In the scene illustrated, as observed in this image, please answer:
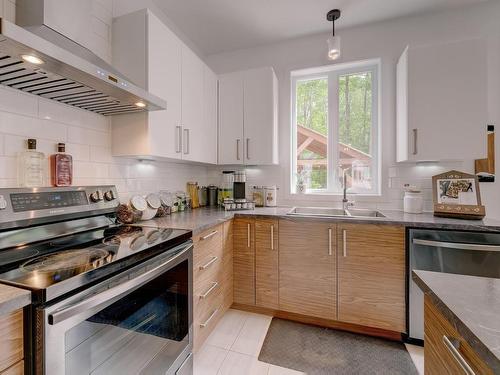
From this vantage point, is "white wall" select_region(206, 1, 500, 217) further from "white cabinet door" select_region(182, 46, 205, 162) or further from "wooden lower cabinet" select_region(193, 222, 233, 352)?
"wooden lower cabinet" select_region(193, 222, 233, 352)

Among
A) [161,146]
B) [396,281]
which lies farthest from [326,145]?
[161,146]

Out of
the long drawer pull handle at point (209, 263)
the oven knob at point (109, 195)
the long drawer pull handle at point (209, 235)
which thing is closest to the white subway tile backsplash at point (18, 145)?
the oven knob at point (109, 195)

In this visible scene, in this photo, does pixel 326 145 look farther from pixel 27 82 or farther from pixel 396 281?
pixel 27 82

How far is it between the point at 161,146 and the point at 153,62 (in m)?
0.54

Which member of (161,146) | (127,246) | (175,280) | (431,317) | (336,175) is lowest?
(175,280)

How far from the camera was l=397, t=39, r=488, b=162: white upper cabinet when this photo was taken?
1775 millimetres

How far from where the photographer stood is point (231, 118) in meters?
2.45

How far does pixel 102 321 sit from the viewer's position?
0.83 meters

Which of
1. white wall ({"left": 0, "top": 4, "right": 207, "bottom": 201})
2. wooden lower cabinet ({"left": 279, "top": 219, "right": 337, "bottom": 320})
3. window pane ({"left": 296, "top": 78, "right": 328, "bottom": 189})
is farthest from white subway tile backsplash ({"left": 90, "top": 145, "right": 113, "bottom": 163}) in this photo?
window pane ({"left": 296, "top": 78, "right": 328, "bottom": 189})

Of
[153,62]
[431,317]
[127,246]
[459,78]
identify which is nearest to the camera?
[431,317]

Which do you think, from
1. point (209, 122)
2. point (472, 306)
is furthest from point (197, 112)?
point (472, 306)

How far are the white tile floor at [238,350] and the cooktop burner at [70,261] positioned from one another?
1015mm

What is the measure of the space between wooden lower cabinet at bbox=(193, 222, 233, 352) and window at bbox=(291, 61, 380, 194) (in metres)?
1.18

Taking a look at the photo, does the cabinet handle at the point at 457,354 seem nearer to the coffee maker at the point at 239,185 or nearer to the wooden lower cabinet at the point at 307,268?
the wooden lower cabinet at the point at 307,268
